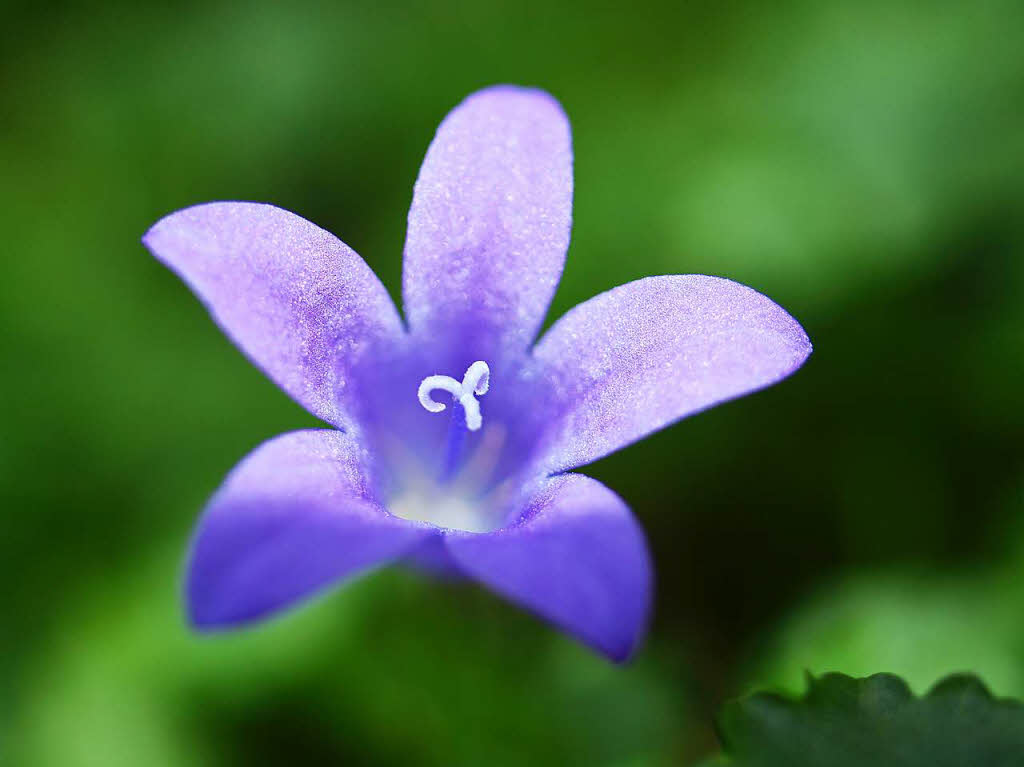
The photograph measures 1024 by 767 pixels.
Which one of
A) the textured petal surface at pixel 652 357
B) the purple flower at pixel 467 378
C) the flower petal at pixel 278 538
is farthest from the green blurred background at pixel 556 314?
the flower petal at pixel 278 538

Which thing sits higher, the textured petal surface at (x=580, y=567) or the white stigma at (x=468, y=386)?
the white stigma at (x=468, y=386)

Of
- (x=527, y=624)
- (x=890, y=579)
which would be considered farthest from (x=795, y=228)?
(x=527, y=624)

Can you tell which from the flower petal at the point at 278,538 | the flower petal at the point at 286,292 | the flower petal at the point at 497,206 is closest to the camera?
the flower petal at the point at 278,538

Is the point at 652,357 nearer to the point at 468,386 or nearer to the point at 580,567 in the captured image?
the point at 468,386

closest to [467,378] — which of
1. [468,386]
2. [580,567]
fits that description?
[468,386]

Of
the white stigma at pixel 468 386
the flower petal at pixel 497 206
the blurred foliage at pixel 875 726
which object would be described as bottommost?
the blurred foliage at pixel 875 726

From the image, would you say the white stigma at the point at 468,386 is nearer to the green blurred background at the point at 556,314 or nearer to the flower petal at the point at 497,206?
the flower petal at the point at 497,206

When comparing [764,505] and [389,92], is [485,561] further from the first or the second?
[389,92]

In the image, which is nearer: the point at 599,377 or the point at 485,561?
the point at 485,561

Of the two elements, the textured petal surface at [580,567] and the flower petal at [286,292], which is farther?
the flower petal at [286,292]
